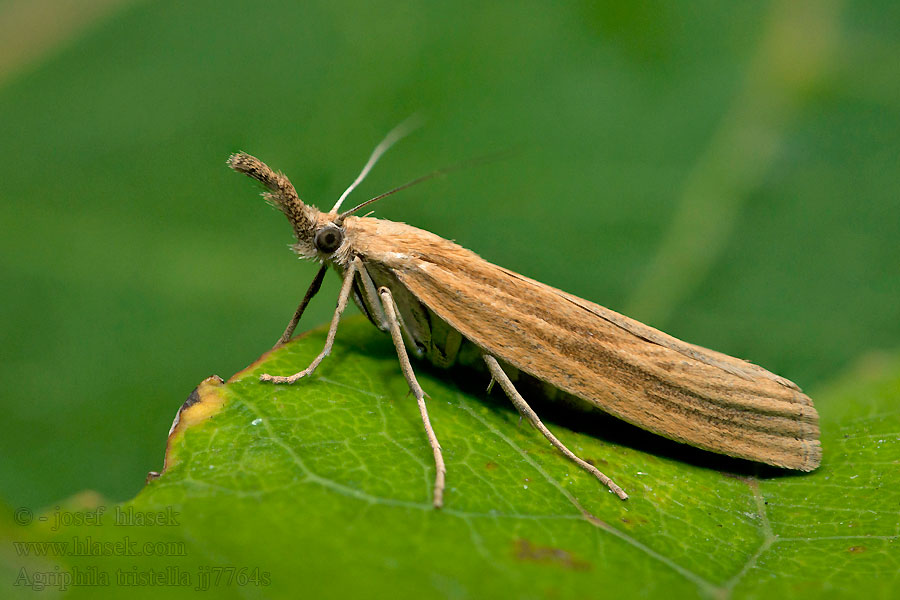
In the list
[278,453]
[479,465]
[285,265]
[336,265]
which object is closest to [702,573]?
[479,465]

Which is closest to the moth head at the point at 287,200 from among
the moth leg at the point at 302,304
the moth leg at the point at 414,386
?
the moth leg at the point at 302,304

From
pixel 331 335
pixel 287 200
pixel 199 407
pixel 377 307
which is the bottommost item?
pixel 199 407

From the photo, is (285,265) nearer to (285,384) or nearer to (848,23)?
(285,384)

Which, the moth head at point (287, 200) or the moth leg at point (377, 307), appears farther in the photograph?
the moth leg at point (377, 307)

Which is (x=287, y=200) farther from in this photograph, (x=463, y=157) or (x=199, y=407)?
(x=463, y=157)

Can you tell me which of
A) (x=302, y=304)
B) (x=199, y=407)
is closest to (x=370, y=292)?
(x=302, y=304)

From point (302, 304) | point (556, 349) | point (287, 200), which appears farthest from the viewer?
point (302, 304)

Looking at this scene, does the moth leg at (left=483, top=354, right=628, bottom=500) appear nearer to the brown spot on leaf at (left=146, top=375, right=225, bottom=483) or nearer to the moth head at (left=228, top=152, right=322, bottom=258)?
the moth head at (left=228, top=152, right=322, bottom=258)

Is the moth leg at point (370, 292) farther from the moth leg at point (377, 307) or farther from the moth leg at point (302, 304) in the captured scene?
the moth leg at point (302, 304)
